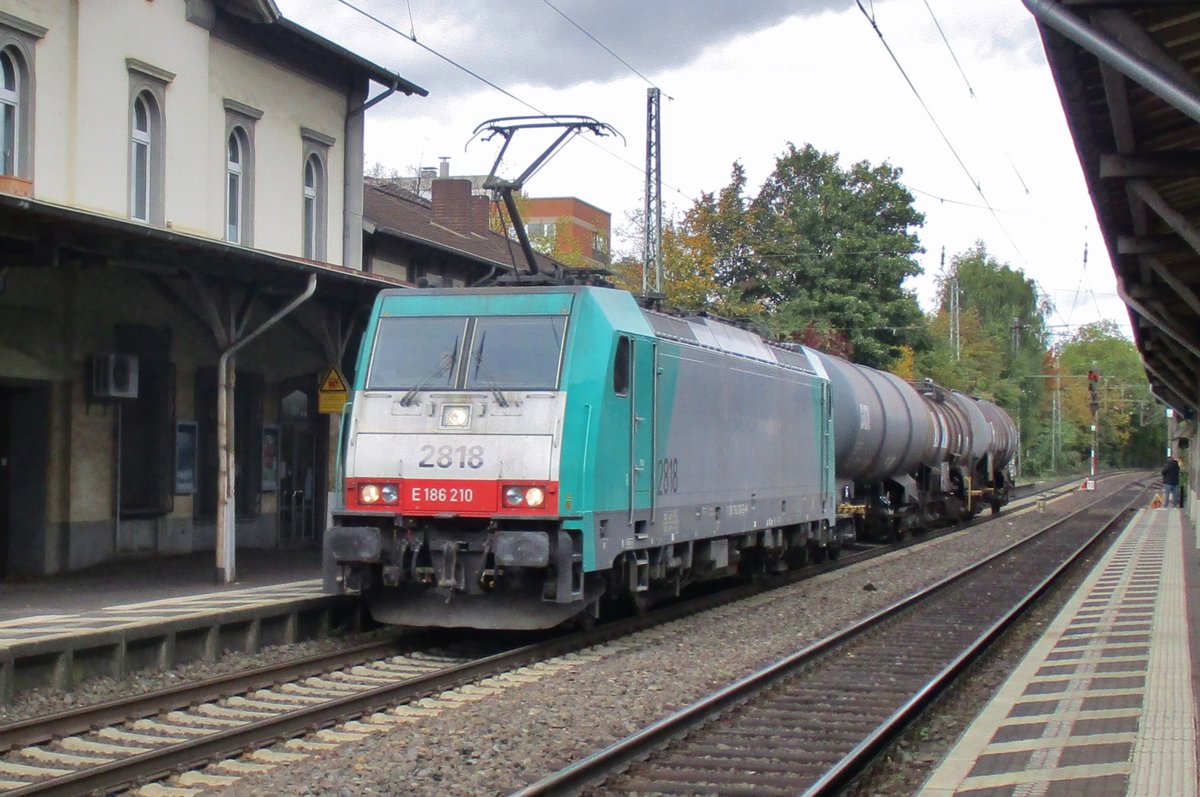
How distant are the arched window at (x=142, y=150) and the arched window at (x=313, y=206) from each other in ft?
12.9

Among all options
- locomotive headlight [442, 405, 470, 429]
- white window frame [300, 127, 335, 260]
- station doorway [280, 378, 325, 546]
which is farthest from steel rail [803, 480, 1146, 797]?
white window frame [300, 127, 335, 260]

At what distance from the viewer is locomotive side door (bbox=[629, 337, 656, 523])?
1250cm

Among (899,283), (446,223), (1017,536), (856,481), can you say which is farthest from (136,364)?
(899,283)

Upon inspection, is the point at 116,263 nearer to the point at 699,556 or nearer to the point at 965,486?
the point at 699,556

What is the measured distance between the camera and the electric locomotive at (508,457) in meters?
11.5

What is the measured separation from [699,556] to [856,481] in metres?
9.97

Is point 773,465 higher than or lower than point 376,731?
higher

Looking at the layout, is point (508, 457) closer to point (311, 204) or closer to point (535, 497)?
point (535, 497)

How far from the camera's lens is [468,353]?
12.3 metres

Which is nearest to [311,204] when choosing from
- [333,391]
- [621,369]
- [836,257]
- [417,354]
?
[333,391]

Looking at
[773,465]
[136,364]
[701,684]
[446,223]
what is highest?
[446,223]

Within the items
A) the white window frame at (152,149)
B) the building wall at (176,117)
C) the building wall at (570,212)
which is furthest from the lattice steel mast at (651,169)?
the building wall at (570,212)

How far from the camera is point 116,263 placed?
43.8 feet

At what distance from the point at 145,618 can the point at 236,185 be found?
1026cm
